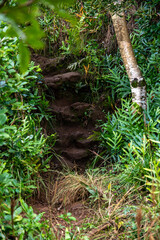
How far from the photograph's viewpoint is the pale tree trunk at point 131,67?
2.86 meters

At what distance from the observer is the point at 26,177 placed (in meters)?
2.12

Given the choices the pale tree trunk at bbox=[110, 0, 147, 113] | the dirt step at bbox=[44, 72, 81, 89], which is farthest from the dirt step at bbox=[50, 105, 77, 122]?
the pale tree trunk at bbox=[110, 0, 147, 113]

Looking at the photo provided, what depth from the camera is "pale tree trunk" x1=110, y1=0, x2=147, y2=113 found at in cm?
286

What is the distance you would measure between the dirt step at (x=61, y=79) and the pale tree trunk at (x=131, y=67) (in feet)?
2.91

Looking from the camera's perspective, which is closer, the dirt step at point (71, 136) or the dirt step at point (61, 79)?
the dirt step at point (71, 136)

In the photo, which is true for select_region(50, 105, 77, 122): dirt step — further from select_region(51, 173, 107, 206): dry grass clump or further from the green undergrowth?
select_region(51, 173, 107, 206): dry grass clump

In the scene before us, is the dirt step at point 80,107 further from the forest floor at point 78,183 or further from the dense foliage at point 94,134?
the dense foliage at point 94,134

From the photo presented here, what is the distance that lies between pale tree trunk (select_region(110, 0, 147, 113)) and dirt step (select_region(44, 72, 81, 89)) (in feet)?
2.91

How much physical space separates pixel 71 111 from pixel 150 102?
45.9 inches

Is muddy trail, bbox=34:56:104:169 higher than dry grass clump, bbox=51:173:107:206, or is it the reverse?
muddy trail, bbox=34:56:104:169

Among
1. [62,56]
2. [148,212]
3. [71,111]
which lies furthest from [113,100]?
[148,212]

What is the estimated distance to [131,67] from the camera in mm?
2934

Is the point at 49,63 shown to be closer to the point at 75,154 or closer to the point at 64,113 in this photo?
the point at 64,113

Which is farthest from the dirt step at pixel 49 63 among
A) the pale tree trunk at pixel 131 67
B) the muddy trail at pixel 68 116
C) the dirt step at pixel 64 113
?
the pale tree trunk at pixel 131 67
